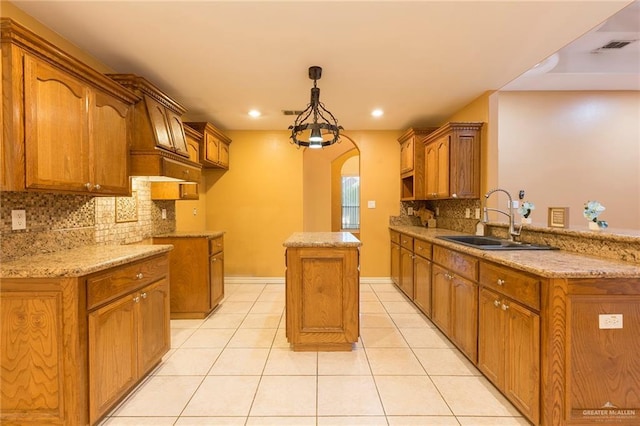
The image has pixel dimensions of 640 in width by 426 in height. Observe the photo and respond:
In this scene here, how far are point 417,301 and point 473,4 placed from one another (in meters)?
2.83

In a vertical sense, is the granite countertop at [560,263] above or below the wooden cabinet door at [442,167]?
below

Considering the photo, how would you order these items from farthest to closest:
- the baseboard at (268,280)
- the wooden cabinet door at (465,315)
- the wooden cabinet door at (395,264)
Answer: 1. the baseboard at (268,280)
2. the wooden cabinet door at (395,264)
3. the wooden cabinet door at (465,315)

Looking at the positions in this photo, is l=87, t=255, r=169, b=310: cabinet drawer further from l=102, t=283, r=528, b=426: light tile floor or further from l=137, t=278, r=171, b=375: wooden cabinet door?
l=102, t=283, r=528, b=426: light tile floor

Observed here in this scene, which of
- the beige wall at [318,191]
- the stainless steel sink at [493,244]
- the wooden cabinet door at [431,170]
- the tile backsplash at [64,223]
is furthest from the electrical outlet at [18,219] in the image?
the beige wall at [318,191]

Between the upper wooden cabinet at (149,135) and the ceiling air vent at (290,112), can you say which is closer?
the upper wooden cabinet at (149,135)

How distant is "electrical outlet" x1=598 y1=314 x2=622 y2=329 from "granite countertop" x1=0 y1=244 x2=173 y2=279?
8.52ft

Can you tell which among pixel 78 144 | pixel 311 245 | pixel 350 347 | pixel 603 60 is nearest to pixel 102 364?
pixel 78 144

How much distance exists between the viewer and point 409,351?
2545mm

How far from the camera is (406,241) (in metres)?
3.89

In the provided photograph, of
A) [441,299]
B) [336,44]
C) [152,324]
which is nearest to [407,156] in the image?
[441,299]

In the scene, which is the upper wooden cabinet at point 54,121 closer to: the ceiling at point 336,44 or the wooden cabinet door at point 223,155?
the ceiling at point 336,44

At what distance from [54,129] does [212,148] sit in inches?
95.0

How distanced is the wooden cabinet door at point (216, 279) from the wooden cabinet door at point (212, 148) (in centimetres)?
132

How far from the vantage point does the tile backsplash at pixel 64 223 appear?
175 cm
